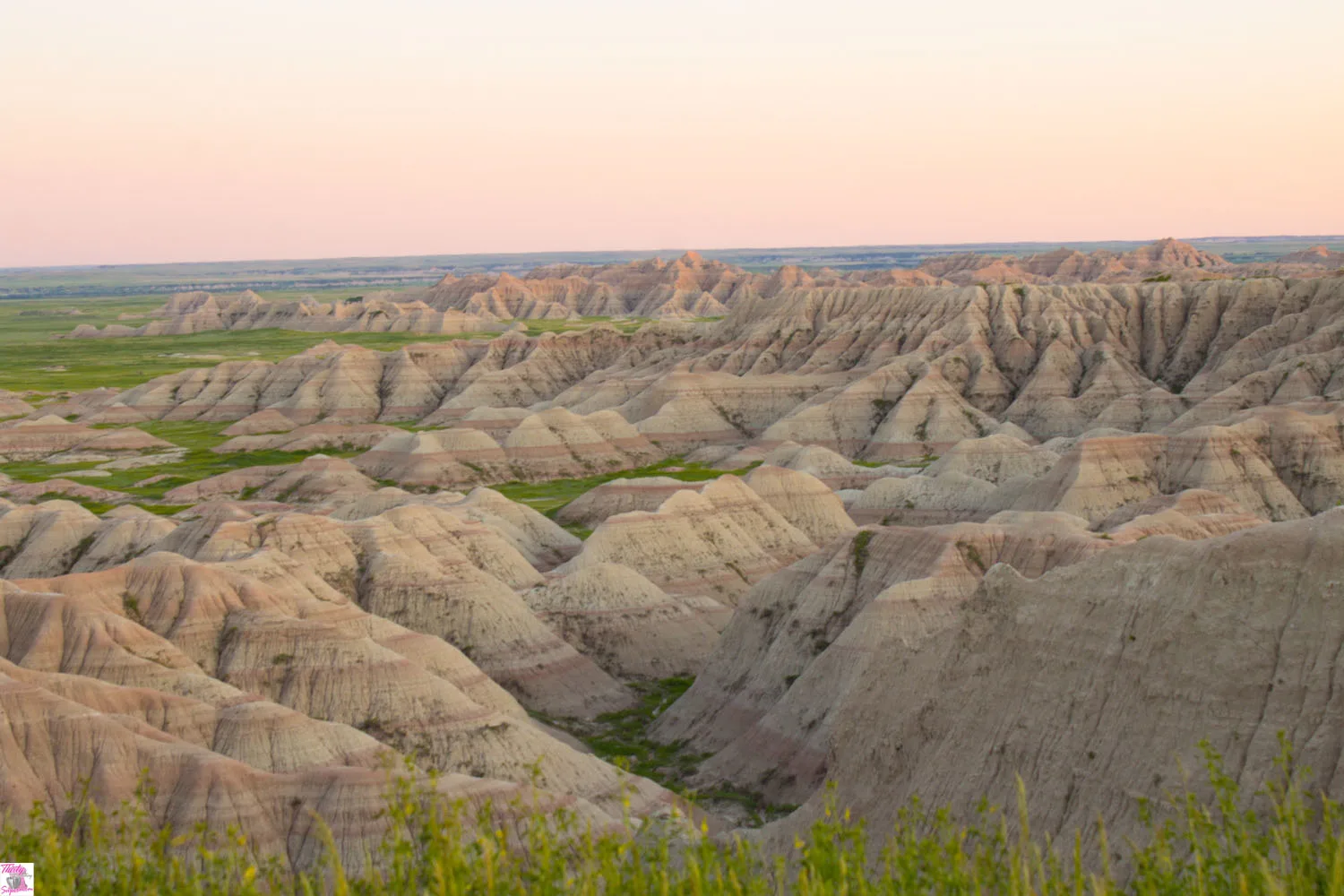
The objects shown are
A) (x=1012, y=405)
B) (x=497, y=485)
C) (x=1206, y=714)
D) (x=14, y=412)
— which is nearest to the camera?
(x=1206, y=714)

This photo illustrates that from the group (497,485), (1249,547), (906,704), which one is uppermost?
(1249,547)

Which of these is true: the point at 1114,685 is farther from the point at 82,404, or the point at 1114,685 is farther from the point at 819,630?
the point at 82,404

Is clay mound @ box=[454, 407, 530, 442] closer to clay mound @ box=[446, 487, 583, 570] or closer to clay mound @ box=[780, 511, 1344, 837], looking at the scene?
clay mound @ box=[446, 487, 583, 570]

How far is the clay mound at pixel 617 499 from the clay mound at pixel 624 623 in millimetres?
25424

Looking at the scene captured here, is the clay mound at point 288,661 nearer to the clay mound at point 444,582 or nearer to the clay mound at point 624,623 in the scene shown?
the clay mound at point 444,582

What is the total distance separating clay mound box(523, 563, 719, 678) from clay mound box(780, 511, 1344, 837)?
2683 cm

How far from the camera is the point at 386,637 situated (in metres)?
47.6

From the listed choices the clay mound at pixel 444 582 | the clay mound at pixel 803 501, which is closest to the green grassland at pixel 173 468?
the clay mound at pixel 444 582

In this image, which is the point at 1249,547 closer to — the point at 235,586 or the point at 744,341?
the point at 235,586

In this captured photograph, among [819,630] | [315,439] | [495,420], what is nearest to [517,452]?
[495,420]

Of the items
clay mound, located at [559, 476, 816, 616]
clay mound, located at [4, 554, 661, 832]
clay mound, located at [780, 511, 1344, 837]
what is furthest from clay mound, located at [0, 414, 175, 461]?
clay mound, located at [780, 511, 1344, 837]

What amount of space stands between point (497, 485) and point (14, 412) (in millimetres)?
72045

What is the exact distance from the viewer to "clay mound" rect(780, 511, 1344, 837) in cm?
2520

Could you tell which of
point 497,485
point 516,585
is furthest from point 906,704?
point 497,485
